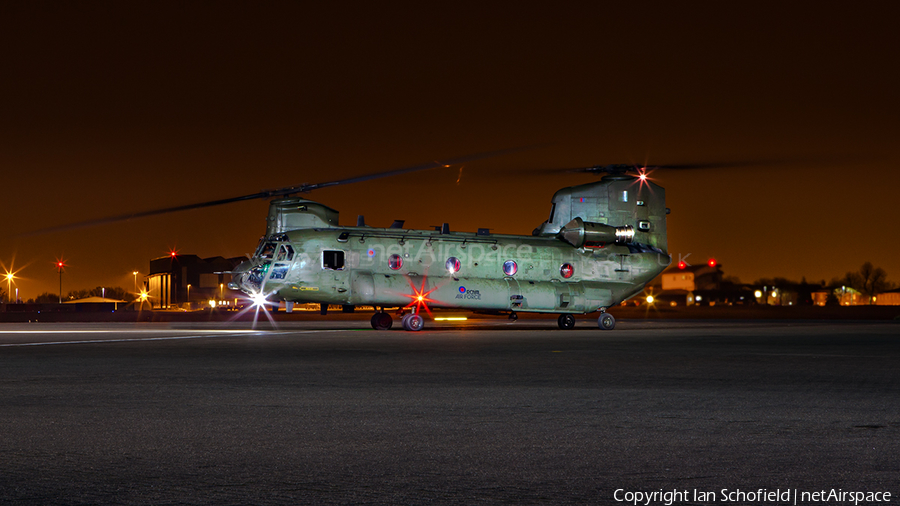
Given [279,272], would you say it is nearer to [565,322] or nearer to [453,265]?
[453,265]

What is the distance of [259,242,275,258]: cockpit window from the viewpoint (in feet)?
101

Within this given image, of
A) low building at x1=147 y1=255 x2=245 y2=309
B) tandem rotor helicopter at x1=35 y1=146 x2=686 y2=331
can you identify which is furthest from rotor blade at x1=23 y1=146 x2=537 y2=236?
low building at x1=147 y1=255 x2=245 y2=309

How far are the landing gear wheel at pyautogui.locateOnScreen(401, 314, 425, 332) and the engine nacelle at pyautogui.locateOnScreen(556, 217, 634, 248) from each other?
8.33 m

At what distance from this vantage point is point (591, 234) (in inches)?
1373

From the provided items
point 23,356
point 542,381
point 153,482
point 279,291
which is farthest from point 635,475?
point 279,291

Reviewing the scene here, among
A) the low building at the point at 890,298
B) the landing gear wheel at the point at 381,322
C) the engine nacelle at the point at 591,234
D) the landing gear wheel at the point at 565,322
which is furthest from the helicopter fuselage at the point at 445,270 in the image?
the low building at the point at 890,298

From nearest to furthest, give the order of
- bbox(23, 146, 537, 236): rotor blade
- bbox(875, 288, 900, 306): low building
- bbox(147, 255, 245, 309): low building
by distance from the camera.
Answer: bbox(23, 146, 537, 236): rotor blade
bbox(875, 288, 900, 306): low building
bbox(147, 255, 245, 309): low building

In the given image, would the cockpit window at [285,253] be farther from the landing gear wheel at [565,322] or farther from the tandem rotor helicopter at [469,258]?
the landing gear wheel at [565,322]

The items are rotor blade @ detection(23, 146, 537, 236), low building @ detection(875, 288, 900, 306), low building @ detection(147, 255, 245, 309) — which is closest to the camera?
rotor blade @ detection(23, 146, 537, 236)

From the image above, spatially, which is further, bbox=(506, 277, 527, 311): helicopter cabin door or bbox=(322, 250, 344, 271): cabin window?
bbox=(506, 277, 527, 311): helicopter cabin door

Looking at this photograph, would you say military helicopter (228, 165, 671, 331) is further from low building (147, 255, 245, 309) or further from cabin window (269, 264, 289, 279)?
low building (147, 255, 245, 309)

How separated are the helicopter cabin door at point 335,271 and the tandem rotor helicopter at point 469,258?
4 cm

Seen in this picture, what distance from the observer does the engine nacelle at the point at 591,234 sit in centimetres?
3484

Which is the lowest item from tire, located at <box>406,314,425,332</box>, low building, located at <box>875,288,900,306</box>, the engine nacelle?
low building, located at <box>875,288,900,306</box>
